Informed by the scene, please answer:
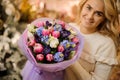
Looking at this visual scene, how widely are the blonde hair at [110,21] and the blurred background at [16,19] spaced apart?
0.52 ft

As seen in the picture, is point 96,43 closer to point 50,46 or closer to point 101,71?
point 101,71

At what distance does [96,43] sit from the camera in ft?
3.53

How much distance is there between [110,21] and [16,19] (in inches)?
20.5

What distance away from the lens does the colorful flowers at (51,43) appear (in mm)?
906

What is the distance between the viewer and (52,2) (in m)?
1.25

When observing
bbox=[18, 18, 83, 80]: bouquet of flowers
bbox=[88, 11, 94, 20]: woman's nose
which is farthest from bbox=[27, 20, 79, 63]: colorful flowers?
bbox=[88, 11, 94, 20]: woman's nose

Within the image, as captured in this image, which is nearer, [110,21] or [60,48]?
[60,48]

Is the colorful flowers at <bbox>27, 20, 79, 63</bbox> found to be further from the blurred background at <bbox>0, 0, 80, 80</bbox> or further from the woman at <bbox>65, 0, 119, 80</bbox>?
the blurred background at <bbox>0, 0, 80, 80</bbox>

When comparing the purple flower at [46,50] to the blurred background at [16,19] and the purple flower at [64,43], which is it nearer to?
the purple flower at [64,43]

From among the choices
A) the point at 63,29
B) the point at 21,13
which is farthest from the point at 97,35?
the point at 21,13

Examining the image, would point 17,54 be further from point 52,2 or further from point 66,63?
point 66,63

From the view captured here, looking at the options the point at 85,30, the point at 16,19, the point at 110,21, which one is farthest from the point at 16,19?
the point at 110,21

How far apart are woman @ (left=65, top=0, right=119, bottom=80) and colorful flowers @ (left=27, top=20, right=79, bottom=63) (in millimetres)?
137

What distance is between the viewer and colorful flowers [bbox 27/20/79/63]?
0.91 metres
